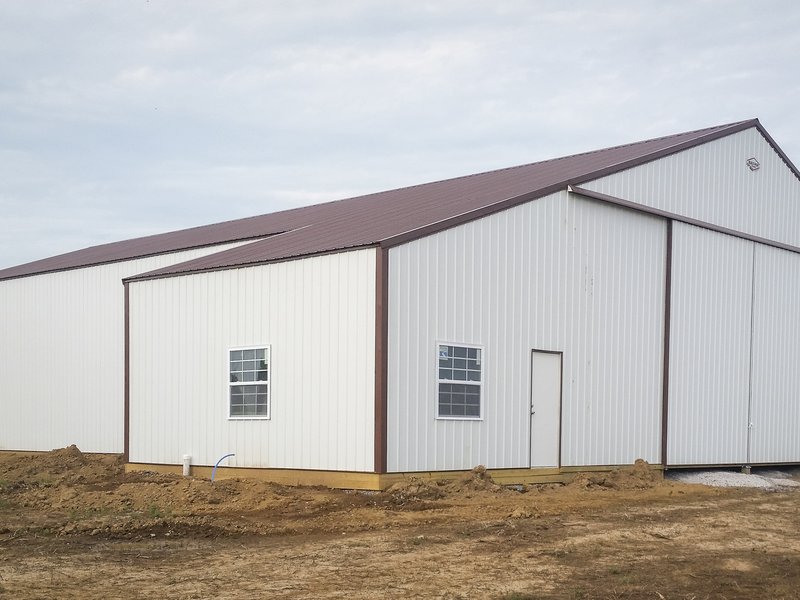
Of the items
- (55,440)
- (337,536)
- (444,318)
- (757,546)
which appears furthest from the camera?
(55,440)

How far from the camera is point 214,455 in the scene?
58.5 ft

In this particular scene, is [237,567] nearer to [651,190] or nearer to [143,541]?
[143,541]

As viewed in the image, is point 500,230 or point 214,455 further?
point 214,455

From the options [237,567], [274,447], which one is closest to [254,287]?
[274,447]

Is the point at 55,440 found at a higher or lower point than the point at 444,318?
lower

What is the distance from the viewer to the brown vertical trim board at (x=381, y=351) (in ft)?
48.4

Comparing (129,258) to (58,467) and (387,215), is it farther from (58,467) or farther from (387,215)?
(387,215)

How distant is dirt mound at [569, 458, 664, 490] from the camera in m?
17.4

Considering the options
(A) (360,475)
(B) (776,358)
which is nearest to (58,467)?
(A) (360,475)

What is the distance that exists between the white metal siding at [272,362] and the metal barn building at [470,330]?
4 centimetres

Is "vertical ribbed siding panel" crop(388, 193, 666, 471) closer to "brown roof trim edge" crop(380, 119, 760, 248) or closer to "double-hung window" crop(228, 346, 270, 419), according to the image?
"brown roof trim edge" crop(380, 119, 760, 248)

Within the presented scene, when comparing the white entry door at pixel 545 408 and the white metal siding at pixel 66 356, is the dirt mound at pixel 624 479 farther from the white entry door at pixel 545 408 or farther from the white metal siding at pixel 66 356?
the white metal siding at pixel 66 356

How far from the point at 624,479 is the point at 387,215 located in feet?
21.3

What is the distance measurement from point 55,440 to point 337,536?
15282 millimetres
